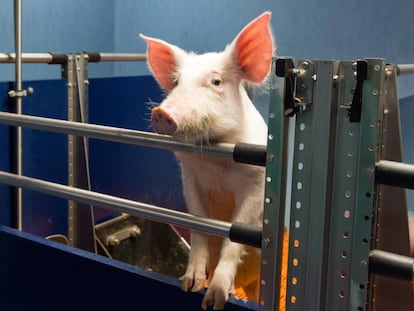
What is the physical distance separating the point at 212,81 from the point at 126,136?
0.90 ft

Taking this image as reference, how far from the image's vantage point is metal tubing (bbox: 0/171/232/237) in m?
0.93

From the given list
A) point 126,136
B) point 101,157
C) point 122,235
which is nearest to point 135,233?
point 122,235

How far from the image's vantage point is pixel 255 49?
1177mm

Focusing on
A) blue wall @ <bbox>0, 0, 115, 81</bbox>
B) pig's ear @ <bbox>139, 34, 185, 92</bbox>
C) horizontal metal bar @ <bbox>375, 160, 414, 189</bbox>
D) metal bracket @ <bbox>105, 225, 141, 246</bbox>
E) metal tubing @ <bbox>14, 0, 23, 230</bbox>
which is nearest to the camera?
horizontal metal bar @ <bbox>375, 160, 414, 189</bbox>

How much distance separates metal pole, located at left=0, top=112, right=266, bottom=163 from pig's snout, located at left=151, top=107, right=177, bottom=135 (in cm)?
2

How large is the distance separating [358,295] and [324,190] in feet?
0.52

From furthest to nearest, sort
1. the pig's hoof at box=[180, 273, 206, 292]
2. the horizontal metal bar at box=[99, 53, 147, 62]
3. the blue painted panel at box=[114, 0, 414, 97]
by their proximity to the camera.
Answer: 1. the blue painted panel at box=[114, 0, 414, 97]
2. the horizontal metal bar at box=[99, 53, 147, 62]
3. the pig's hoof at box=[180, 273, 206, 292]

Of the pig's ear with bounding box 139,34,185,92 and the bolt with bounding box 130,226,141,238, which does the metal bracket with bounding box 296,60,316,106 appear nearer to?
the pig's ear with bounding box 139,34,185,92

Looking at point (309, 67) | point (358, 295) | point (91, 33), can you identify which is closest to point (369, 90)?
point (309, 67)

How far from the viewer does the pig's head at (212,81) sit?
3.46 ft

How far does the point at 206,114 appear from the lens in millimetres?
1121

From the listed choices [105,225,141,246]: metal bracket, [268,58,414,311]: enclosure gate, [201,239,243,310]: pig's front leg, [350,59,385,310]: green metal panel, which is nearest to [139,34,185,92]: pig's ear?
[201,239,243,310]: pig's front leg

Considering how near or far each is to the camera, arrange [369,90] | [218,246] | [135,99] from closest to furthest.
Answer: [369,90]
[218,246]
[135,99]

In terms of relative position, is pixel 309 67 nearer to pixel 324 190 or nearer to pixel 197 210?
pixel 324 190
